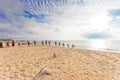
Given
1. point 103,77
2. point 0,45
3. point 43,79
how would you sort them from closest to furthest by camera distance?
point 43,79 → point 103,77 → point 0,45

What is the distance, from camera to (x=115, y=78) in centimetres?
663

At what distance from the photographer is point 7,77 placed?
666cm

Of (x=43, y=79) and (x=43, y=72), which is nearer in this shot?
(x=43, y=79)

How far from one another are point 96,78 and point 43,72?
2.56 meters

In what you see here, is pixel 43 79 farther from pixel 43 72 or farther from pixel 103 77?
pixel 103 77

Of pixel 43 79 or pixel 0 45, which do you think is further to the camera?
pixel 0 45

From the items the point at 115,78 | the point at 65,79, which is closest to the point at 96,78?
the point at 115,78

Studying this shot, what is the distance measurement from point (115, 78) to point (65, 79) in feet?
7.72

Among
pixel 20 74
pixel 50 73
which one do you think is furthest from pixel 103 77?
pixel 20 74

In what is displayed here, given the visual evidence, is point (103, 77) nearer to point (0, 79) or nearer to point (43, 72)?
point (43, 72)

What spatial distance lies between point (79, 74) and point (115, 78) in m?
1.71

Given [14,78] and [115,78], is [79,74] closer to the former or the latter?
[115,78]

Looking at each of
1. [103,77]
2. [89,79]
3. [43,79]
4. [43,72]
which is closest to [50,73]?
[43,72]

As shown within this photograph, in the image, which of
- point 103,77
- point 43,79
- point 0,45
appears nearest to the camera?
point 43,79
